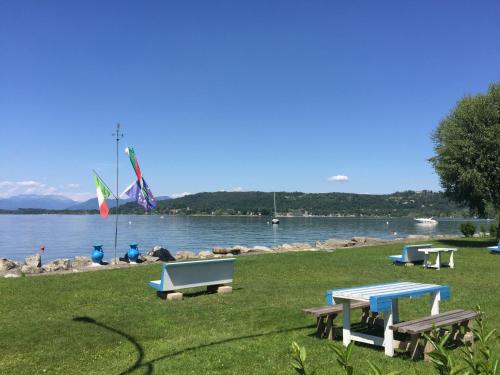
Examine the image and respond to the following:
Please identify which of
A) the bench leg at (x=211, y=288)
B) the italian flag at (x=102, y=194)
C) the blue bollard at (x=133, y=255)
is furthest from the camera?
the blue bollard at (x=133, y=255)

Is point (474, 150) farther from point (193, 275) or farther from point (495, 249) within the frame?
point (193, 275)

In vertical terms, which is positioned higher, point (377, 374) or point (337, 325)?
point (377, 374)

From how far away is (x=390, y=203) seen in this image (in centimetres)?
18625

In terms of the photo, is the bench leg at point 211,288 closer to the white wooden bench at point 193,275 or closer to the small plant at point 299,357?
the white wooden bench at point 193,275

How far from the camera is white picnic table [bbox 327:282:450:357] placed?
6020 mm

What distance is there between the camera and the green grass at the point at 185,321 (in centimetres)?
594

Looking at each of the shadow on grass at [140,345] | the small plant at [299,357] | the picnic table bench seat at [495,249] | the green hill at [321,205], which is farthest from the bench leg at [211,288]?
the green hill at [321,205]

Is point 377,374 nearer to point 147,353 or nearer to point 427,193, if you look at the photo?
point 147,353

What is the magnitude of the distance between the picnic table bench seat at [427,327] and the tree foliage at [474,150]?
764 inches

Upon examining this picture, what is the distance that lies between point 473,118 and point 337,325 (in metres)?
21.1

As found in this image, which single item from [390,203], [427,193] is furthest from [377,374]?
[427,193]

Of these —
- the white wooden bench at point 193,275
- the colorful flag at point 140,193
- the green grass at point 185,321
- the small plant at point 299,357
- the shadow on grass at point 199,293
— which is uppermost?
the colorful flag at point 140,193

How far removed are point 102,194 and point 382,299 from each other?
1493cm

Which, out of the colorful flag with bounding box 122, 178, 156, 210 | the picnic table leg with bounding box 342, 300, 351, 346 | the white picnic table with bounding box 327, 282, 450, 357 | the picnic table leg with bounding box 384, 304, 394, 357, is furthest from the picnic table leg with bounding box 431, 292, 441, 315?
the colorful flag with bounding box 122, 178, 156, 210
